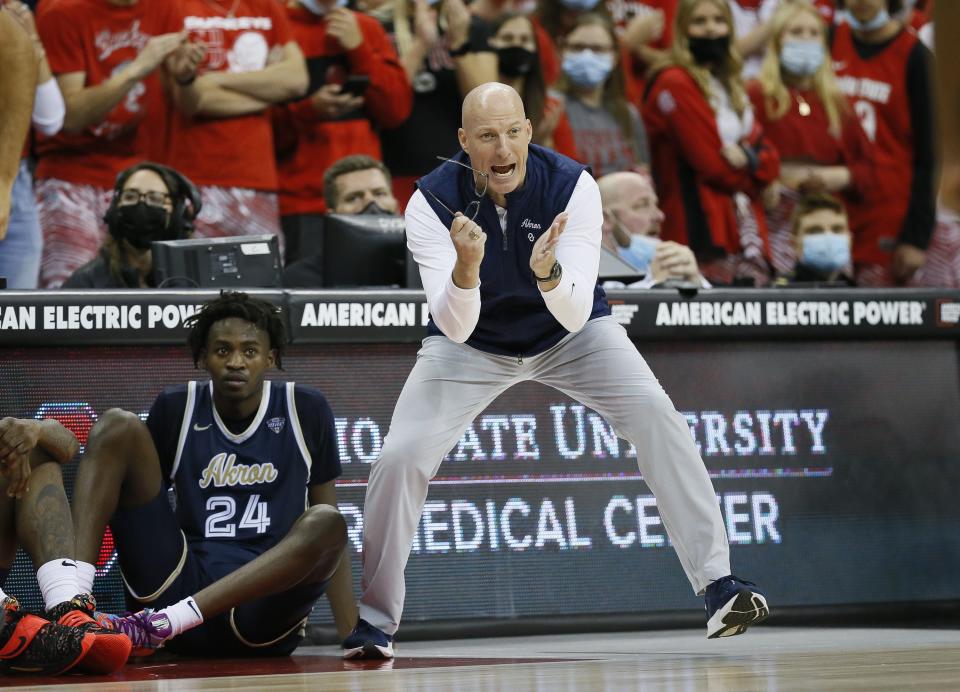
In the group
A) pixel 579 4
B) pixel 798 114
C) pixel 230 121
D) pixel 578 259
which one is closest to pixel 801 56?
pixel 798 114

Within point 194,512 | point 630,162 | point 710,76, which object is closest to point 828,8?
point 710,76

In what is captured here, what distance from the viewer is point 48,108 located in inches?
236

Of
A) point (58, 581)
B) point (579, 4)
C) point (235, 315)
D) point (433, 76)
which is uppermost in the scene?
point (579, 4)

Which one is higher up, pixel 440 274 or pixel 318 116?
pixel 318 116

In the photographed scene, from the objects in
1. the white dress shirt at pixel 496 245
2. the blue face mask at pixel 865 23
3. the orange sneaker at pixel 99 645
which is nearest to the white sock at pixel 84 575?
the orange sneaker at pixel 99 645

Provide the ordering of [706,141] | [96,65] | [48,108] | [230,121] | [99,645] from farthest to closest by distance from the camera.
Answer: [706,141]
[230,121]
[96,65]
[48,108]
[99,645]

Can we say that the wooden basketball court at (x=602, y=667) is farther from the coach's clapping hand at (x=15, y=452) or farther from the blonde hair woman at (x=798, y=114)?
the blonde hair woman at (x=798, y=114)

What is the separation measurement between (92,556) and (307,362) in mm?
998

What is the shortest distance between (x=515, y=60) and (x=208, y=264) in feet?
9.37

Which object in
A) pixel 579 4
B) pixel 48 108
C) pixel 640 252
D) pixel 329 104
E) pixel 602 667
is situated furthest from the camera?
pixel 579 4

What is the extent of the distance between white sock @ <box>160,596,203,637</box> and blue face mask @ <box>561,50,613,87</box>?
172 inches

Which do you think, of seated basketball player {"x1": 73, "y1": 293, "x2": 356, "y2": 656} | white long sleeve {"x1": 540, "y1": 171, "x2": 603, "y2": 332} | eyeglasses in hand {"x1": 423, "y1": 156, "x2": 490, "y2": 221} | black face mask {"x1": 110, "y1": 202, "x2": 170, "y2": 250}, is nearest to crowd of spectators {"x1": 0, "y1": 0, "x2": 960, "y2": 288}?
black face mask {"x1": 110, "y1": 202, "x2": 170, "y2": 250}

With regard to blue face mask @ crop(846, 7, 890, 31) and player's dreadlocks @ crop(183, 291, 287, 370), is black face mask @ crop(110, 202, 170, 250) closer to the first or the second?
player's dreadlocks @ crop(183, 291, 287, 370)

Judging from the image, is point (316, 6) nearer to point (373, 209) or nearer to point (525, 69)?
point (525, 69)
